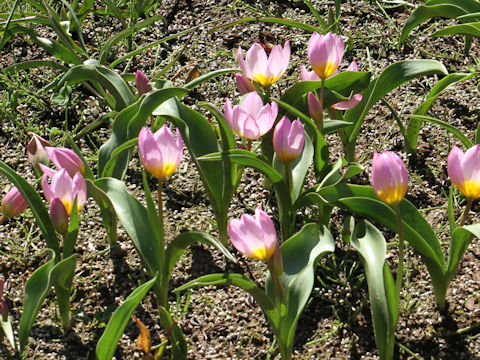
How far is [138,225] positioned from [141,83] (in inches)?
24.3

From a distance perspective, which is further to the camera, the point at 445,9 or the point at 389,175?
the point at 445,9

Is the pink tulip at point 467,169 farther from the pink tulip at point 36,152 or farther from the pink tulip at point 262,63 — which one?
the pink tulip at point 36,152

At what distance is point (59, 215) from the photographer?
1909mm

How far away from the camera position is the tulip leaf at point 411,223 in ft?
6.43

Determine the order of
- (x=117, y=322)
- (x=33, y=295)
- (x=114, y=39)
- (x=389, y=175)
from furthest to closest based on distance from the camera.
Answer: (x=114, y=39)
(x=33, y=295)
(x=117, y=322)
(x=389, y=175)

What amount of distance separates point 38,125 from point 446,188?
5.10 ft

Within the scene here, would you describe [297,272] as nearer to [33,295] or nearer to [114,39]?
[33,295]

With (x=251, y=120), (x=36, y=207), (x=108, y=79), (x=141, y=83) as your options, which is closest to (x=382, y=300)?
(x=251, y=120)

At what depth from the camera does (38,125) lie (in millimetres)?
2877

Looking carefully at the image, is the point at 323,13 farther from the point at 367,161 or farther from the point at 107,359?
the point at 107,359

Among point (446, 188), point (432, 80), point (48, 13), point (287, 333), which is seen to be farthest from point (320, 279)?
point (48, 13)

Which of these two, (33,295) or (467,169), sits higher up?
(467,169)

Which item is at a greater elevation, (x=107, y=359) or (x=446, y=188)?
(x=446, y=188)

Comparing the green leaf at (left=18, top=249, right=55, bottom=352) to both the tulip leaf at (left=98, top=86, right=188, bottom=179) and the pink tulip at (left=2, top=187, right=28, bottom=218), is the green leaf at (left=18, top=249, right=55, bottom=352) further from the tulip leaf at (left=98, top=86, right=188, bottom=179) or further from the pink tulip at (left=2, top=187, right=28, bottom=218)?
the tulip leaf at (left=98, top=86, right=188, bottom=179)
